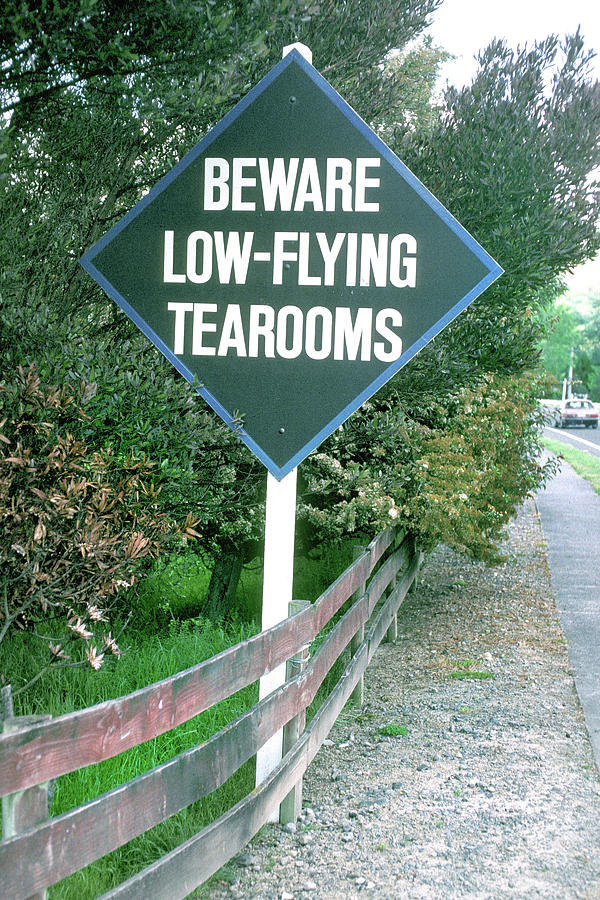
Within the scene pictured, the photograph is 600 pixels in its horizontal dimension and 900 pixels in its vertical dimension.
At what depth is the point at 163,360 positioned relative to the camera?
16.9 feet

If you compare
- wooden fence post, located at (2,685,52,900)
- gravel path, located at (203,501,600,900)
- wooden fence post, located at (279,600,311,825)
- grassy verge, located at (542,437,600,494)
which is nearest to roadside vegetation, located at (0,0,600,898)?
wooden fence post, located at (279,600,311,825)

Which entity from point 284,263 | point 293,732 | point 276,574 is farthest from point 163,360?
point 293,732

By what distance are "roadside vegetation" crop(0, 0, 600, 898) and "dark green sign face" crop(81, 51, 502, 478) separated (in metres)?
0.47

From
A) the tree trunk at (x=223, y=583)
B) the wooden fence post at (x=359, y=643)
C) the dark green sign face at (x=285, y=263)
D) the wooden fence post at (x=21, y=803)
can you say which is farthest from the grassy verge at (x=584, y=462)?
the wooden fence post at (x=21, y=803)

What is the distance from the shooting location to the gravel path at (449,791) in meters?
3.92

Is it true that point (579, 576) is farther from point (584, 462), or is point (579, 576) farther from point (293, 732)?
point (584, 462)

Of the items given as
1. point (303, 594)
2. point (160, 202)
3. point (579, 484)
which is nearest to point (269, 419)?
point (160, 202)

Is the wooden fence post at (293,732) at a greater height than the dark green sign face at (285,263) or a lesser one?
lesser

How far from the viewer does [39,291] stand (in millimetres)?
5168

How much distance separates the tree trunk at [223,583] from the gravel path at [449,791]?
1.44 meters

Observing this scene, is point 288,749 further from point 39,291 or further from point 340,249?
point 39,291

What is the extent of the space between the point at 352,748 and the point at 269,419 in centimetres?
247

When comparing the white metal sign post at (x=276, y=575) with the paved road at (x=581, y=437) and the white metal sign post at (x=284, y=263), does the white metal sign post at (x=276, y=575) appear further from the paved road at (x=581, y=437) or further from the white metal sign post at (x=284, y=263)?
the paved road at (x=581, y=437)

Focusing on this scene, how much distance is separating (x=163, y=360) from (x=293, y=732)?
209 centimetres
